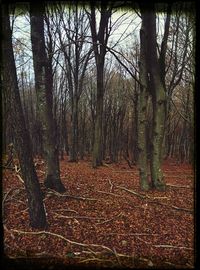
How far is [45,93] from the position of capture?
2699 millimetres

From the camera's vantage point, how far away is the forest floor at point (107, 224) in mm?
2131

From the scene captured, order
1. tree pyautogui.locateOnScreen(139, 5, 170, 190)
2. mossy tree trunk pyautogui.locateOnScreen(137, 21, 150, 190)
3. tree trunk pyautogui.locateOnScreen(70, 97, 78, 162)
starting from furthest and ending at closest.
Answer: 1. mossy tree trunk pyautogui.locateOnScreen(137, 21, 150, 190)
2. tree pyautogui.locateOnScreen(139, 5, 170, 190)
3. tree trunk pyautogui.locateOnScreen(70, 97, 78, 162)

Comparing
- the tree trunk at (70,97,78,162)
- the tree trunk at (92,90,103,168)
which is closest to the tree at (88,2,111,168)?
the tree trunk at (92,90,103,168)

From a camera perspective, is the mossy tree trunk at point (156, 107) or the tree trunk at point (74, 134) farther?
the mossy tree trunk at point (156, 107)

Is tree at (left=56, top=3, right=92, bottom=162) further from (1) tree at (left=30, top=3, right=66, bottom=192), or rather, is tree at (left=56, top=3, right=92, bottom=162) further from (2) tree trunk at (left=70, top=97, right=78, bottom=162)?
(1) tree at (left=30, top=3, right=66, bottom=192)

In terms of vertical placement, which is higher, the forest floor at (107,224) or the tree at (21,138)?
the tree at (21,138)

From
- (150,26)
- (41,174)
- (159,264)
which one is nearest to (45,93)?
(41,174)

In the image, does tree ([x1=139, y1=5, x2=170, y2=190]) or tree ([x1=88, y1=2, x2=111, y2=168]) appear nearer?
tree ([x1=88, y1=2, x2=111, y2=168])

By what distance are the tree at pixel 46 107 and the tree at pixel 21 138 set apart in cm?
15

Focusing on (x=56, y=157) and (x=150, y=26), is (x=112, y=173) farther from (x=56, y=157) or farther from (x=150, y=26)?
(x=150, y=26)

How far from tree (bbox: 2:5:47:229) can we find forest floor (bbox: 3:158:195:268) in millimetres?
63

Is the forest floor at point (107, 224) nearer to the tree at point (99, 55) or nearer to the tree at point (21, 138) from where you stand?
the tree at point (21, 138)

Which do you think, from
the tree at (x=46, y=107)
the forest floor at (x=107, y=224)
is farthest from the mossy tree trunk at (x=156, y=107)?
the tree at (x=46, y=107)

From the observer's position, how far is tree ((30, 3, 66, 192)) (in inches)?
102
